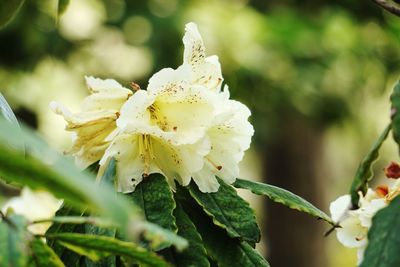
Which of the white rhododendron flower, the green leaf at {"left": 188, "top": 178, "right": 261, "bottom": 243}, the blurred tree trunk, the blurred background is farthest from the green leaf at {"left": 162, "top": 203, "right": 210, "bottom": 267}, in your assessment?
the blurred tree trunk

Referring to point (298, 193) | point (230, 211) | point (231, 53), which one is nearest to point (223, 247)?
point (230, 211)

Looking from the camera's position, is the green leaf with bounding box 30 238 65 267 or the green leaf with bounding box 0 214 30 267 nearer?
the green leaf with bounding box 0 214 30 267

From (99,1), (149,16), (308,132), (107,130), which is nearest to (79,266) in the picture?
(107,130)

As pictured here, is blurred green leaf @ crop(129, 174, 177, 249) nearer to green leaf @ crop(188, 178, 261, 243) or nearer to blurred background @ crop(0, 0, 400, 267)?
green leaf @ crop(188, 178, 261, 243)

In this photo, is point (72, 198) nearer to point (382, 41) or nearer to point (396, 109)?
point (396, 109)

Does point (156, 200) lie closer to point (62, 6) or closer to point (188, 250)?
point (188, 250)

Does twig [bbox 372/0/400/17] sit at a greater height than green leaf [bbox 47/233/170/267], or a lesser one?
greater

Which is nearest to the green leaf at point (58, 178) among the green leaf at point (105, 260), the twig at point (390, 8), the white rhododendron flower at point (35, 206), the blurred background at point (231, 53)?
the green leaf at point (105, 260)
